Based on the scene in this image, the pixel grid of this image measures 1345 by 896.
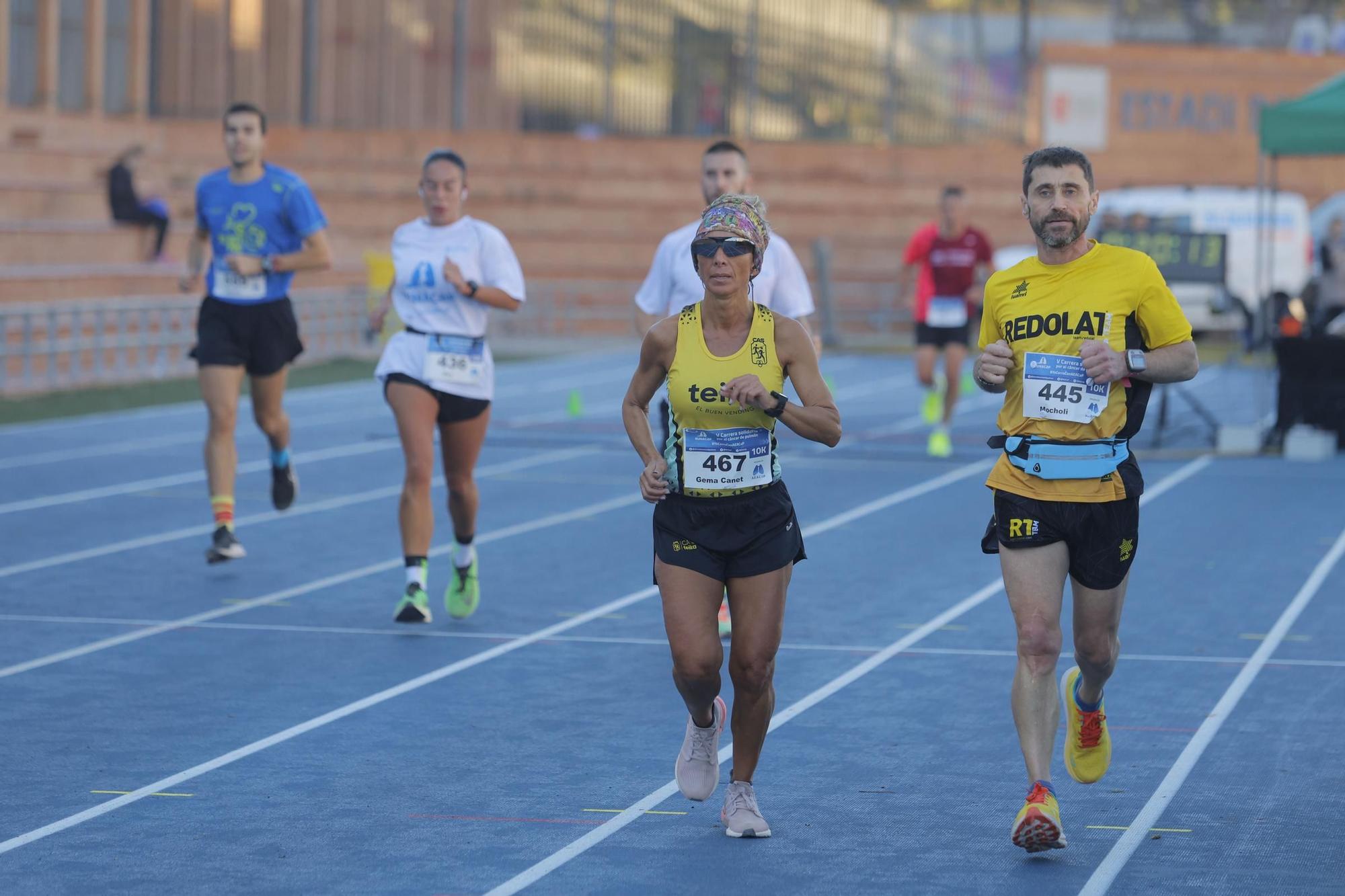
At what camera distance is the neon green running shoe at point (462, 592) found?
10.2 meters

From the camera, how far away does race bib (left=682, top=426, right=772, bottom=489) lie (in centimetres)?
652

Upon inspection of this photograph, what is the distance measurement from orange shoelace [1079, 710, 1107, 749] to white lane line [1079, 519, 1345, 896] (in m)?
0.24

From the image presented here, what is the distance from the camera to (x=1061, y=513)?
6477 mm

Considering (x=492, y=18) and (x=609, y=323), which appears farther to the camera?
(x=492, y=18)

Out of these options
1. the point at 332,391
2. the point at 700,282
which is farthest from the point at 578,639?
the point at 332,391

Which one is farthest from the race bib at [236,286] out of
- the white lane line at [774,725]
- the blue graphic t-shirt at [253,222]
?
the white lane line at [774,725]

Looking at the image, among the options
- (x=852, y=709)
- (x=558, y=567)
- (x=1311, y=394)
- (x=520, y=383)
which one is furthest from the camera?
(x=520, y=383)

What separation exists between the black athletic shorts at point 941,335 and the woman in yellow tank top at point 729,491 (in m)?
11.9

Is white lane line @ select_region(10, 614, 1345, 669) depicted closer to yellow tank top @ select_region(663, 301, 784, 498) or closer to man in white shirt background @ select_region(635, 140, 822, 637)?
man in white shirt background @ select_region(635, 140, 822, 637)

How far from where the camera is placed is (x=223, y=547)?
38.8 ft

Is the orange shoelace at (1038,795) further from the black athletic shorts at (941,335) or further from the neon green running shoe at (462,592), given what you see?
the black athletic shorts at (941,335)

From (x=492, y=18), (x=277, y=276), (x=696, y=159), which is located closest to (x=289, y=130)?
(x=492, y=18)

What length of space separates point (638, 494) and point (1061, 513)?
28.7ft

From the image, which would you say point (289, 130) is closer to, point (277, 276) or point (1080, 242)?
point (277, 276)
